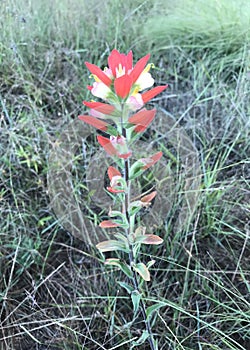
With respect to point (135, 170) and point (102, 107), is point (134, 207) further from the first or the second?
point (102, 107)

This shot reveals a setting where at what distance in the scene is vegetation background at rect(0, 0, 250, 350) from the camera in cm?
127

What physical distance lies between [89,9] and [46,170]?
112cm

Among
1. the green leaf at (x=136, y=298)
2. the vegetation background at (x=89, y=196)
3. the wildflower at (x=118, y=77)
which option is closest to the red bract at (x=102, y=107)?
the wildflower at (x=118, y=77)

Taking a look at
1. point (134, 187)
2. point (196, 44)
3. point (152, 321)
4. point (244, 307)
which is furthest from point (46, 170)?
point (196, 44)


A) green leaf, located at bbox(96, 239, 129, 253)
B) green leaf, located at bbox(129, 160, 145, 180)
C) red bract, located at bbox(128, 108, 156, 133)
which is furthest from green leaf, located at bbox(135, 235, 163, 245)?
red bract, located at bbox(128, 108, 156, 133)

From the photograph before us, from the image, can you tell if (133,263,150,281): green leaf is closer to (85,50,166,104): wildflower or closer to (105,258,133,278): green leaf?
(105,258,133,278): green leaf

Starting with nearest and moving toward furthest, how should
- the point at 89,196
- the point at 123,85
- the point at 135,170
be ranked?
1. the point at 123,85
2. the point at 135,170
3. the point at 89,196

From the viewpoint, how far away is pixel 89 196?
1.54 meters

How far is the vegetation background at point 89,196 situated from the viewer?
1266mm

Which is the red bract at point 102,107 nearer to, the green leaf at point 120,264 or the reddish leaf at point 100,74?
the reddish leaf at point 100,74

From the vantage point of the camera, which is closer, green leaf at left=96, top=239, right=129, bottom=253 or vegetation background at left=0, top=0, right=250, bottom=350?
green leaf at left=96, top=239, right=129, bottom=253

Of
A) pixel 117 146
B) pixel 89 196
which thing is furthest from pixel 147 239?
pixel 89 196

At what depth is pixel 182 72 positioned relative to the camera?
6.95 feet

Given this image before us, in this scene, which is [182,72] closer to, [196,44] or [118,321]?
[196,44]
